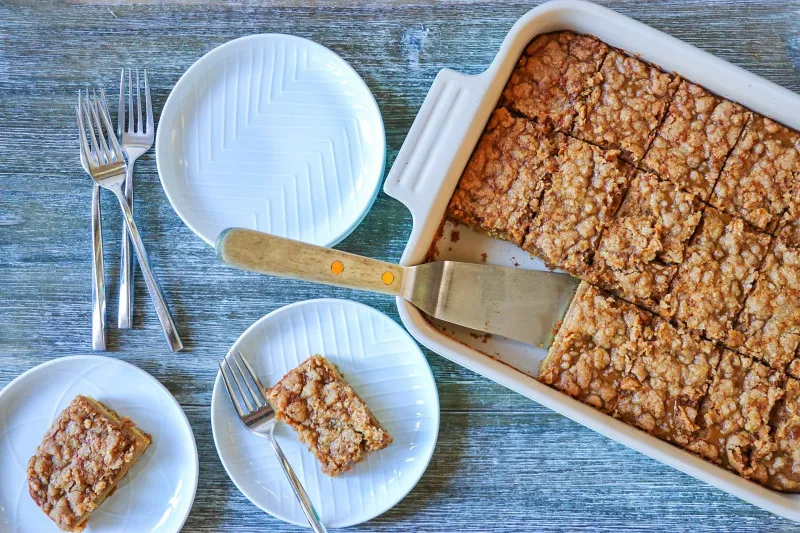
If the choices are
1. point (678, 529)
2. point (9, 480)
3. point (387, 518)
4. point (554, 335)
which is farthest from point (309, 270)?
point (678, 529)

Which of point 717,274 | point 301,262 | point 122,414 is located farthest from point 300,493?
point 717,274

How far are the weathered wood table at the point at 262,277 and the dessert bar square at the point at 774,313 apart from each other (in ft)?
2.18

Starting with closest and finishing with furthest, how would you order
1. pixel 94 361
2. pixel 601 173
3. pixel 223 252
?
pixel 223 252
pixel 601 173
pixel 94 361

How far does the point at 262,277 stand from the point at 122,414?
0.82m

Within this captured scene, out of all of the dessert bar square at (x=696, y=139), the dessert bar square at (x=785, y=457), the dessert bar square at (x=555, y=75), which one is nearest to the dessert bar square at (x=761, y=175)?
the dessert bar square at (x=696, y=139)

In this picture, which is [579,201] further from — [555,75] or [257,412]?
[257,412]

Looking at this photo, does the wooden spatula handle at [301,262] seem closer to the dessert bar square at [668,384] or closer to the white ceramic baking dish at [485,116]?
the white ceramic baking dish at [485,116]

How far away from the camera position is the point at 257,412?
2648 mm

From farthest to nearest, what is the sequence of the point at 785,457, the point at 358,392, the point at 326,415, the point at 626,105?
the point at 358,392, the point at 326,415, the point at 626,105, the point at 785,457

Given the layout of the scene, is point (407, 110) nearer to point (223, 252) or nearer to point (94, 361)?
point (223, 252)

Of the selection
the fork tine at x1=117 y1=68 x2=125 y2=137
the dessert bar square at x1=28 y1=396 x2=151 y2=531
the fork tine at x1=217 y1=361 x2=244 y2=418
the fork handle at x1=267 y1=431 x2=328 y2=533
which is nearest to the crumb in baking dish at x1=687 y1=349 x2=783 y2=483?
the fork handle at x1=267 y1=431 x2=328 y2=533

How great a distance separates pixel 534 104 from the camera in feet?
8.29

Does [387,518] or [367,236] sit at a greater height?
[367,236]

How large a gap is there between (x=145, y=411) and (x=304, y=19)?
183 cm
